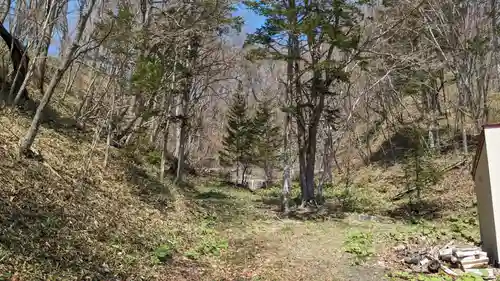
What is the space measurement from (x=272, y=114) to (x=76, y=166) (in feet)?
65.3

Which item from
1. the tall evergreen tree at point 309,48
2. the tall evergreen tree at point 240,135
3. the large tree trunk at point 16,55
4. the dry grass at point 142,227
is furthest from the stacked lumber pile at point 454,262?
the tall evergreen tree at point 240,135

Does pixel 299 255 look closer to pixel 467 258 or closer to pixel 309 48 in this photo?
pixel 467 258

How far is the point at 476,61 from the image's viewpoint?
1694 centimetres

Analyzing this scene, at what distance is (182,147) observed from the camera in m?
15.3

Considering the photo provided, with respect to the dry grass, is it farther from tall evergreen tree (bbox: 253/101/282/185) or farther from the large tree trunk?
tall evergreen tree (bbox: 253/101/282/185)

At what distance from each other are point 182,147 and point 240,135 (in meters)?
12.2

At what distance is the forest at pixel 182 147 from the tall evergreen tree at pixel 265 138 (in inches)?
232

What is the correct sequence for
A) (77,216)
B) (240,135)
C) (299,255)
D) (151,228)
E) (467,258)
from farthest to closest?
(240,135)
(299,255)
(151,228)
(467,258)
(77,216)

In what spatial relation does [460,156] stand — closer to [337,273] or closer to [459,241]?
[459,241]

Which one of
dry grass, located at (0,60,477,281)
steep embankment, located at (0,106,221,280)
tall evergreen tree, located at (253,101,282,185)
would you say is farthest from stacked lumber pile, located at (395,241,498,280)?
tall evergreen tree, located at (253,101,282,185)

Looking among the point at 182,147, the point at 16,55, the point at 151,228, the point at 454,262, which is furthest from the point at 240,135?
the point at 454,262

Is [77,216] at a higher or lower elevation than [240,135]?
lower

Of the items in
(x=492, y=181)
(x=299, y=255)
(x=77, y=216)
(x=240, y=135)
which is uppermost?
(x=240, y=135)

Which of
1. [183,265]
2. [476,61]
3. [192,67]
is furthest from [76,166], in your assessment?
[476,61]
